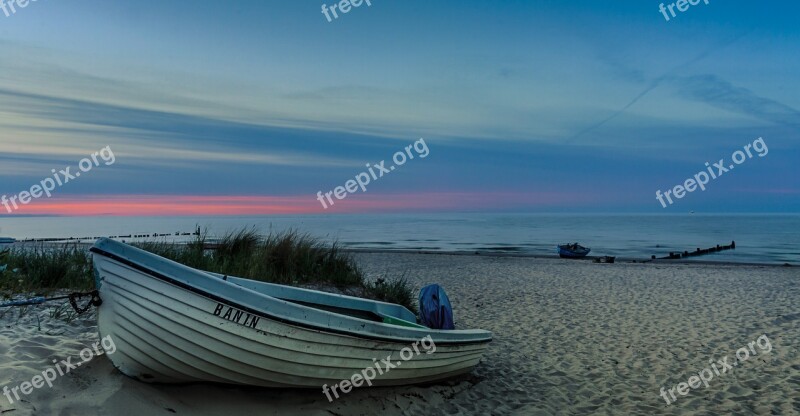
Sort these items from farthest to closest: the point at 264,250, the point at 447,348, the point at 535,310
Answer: the point at 535,310 → the point at 264,250 → the point at 447,348

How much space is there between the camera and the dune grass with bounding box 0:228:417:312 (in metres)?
8.10

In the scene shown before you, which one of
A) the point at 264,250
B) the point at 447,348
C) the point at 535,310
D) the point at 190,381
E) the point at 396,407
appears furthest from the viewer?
the point at 535,310

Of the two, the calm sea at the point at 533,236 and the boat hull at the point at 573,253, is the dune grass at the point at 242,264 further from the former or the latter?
→ the boat hull at the point at 573,253

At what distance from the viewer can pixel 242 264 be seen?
9898 millimetres

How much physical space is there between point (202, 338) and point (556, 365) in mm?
5329

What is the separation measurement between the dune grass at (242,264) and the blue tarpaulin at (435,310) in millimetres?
2705

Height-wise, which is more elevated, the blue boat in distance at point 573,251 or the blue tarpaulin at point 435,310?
the blue boat in distance at point 573,251

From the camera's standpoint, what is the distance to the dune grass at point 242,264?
8.10m

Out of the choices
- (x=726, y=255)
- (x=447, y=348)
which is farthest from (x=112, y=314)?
(x=726, y=255)

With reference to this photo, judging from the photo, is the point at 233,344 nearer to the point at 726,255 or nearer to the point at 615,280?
the point at 615,280

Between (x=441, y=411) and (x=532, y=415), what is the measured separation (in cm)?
103

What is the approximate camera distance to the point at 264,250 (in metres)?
11.0

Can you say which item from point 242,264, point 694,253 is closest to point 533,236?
point 694,253

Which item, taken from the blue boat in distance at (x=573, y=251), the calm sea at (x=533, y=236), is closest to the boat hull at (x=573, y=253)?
the blue boat in distance at (x=573, y=251)
